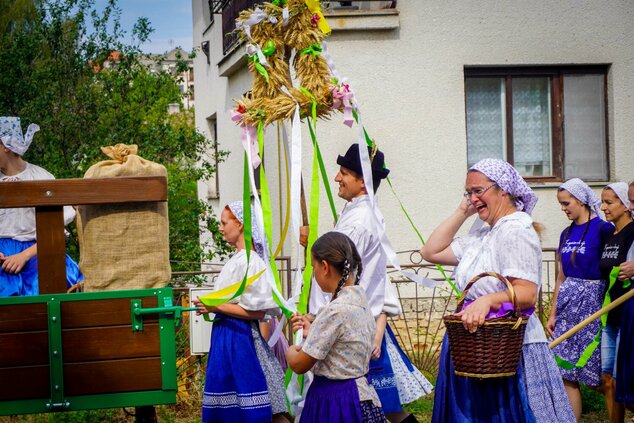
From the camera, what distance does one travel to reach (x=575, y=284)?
22.2ft

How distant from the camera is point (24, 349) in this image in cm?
393

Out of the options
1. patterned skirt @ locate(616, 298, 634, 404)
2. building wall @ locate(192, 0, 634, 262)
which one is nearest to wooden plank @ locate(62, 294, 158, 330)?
patterned skirt @ locate(616, 298, 634, 404)

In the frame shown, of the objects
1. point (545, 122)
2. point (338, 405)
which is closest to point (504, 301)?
point (338, 405)

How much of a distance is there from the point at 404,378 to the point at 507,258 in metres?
1.42

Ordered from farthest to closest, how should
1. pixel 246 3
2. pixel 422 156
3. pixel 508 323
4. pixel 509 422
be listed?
pixel 246 3 < pixel 422 156 < pixel 509 422 < pixel 508 323

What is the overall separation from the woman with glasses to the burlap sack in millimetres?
1403

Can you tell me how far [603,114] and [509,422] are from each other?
21.7 ft

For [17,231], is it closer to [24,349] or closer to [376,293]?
[24,349]

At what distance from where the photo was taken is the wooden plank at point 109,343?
13.0 feet

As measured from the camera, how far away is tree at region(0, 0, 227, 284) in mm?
9609

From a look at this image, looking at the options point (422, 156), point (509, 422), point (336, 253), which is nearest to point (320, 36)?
point (336, 253)

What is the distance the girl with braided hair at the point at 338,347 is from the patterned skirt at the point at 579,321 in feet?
9.48

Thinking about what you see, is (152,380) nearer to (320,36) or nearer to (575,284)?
(320,36)

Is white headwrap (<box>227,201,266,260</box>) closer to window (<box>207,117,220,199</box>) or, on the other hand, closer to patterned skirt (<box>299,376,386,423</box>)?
patterned skirt (<box>299,376,386,423</box>)
